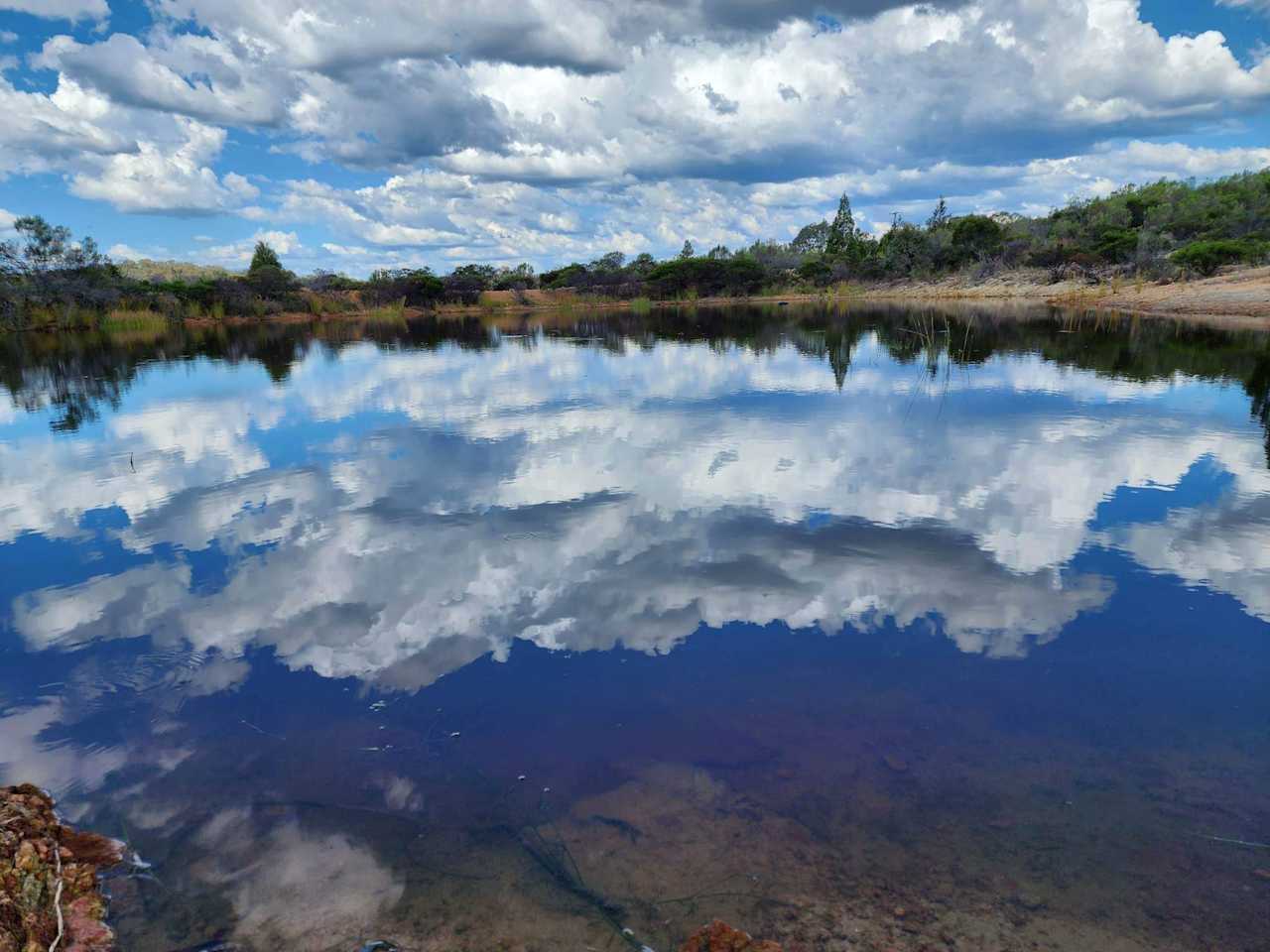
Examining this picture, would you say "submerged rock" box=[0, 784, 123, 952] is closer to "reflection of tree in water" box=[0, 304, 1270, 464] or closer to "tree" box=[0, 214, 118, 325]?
"reflection of tree in water" box=[0, 304, 1270, 464]

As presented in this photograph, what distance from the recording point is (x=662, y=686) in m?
4.23

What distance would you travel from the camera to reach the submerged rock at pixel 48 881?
Answer: 2.56 metres

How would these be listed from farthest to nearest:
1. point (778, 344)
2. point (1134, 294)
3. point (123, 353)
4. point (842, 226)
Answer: point (842, 226)
point (1134, 294)
point (123, 353)
point (778, 344)

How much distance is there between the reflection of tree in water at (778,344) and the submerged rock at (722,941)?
1084 centimetres

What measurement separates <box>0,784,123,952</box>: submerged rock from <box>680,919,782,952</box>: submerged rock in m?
2.21

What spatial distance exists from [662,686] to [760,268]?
218ft

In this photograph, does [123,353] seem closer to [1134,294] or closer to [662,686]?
[662,686]

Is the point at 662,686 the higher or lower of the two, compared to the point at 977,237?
lower

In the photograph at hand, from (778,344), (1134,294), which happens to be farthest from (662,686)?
(1134,294)

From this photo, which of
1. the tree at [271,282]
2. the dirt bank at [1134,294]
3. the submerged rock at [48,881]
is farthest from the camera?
the tree at [271,282]

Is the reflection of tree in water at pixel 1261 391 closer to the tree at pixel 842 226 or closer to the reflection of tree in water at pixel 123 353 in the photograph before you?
the reflection of tree in water at pixel 123 353

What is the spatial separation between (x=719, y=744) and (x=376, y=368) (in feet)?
62.5

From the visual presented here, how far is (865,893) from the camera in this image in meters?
2.77

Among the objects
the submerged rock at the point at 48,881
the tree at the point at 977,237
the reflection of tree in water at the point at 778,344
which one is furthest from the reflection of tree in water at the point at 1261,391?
the tree at the point at 977,237
